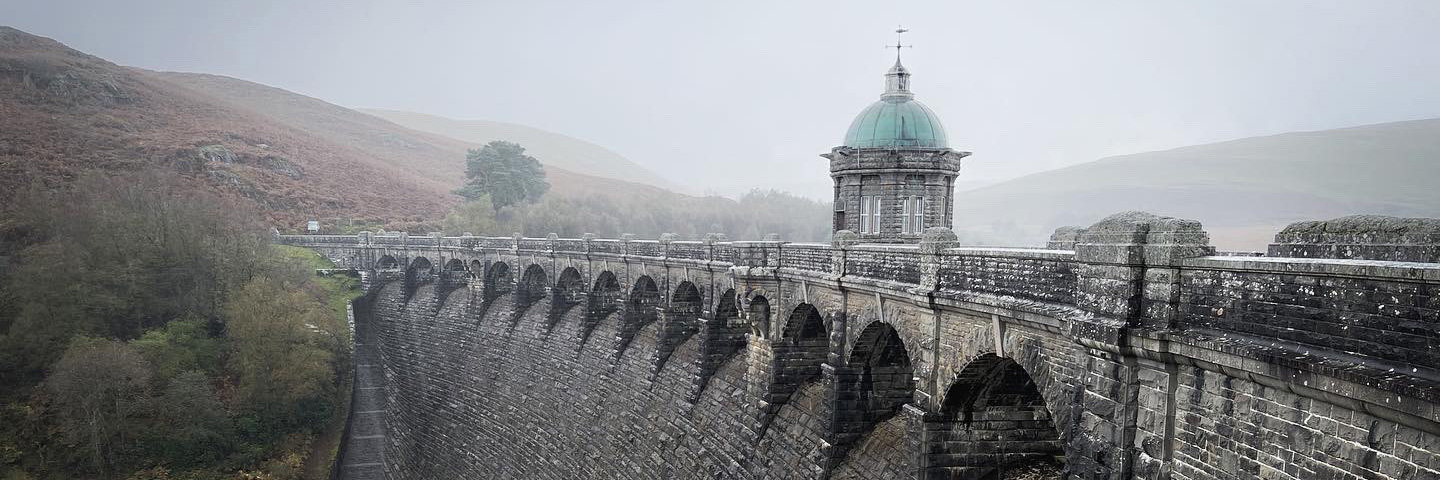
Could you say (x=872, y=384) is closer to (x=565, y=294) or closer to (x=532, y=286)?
(x=565, y=294)

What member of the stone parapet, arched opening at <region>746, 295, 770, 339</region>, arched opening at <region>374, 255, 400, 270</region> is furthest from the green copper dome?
arched opening at <region>374, 255, 400, 270</region>

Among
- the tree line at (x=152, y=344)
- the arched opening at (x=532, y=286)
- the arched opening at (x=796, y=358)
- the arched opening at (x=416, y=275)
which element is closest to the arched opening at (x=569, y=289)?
the arched opening at (x=532, y=286)

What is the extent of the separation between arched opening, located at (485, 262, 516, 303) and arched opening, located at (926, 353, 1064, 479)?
2942 centimetres

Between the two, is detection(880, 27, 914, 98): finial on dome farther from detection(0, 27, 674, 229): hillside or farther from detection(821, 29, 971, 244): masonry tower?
detection(0, 27, 674, 229): hillside

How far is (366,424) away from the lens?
125ft

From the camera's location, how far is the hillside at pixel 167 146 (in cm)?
6719

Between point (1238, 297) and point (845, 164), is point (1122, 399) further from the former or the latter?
point (845, 164)

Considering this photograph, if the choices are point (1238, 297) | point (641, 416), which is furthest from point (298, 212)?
point (1238, 297)

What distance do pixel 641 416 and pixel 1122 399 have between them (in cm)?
1795

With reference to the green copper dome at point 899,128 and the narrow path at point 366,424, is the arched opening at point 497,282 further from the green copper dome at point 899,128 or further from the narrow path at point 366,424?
the green copper dome at point 899,128

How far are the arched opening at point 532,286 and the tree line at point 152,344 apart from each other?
942 centimetres

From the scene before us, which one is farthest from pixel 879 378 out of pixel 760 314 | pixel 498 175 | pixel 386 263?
pixel 498 175

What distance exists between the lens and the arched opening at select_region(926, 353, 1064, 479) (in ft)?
39.3

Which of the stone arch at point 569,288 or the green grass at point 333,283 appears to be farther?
the green grass at point 333,283
